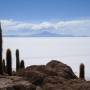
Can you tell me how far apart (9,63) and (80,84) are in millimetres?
9288

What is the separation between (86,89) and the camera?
16.1 meters

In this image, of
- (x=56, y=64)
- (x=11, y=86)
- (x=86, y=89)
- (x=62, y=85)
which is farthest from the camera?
(x=56, y=64)

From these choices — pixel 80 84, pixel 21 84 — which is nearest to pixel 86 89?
pixel 80 84

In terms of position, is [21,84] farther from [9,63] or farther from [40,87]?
[9,63]

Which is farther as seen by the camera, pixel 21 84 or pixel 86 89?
pixel 86 89

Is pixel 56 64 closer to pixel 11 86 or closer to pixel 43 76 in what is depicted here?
pixel 43 76

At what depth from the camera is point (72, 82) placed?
1792 centimetres

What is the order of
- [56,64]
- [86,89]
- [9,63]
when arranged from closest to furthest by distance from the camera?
[86,89] → [9,63] → [56,64]

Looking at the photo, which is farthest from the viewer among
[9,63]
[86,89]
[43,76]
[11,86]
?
[9,63]

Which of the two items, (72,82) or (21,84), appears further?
(72,82)

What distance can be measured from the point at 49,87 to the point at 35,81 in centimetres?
168

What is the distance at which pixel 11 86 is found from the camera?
14.6m

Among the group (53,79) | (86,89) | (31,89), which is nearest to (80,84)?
(86,89)

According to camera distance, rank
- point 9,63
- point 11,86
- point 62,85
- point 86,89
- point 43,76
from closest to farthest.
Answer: point 11,86 → point 86,89 → point 62,85 → point 43,76 → point 9,63
